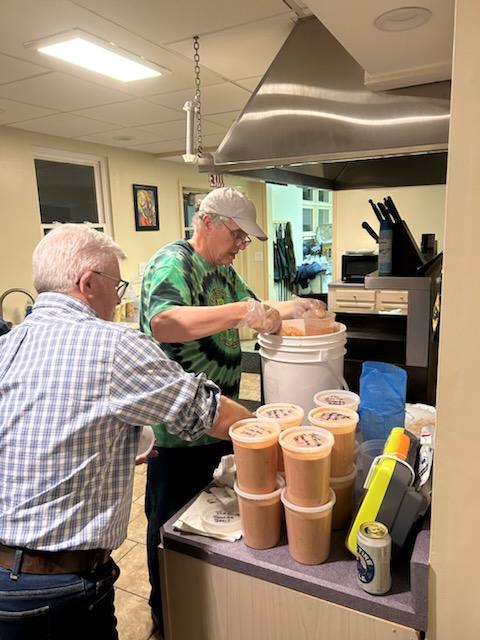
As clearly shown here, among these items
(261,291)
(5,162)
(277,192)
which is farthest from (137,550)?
(277,192)

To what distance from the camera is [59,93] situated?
110 inches

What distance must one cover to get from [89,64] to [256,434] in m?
2.14

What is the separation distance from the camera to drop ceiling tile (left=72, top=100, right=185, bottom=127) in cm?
309

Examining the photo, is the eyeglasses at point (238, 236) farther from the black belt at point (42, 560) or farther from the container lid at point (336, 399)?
the black belt at point (42, 560)

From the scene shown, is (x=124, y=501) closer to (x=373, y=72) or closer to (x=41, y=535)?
(x=41, y=535)

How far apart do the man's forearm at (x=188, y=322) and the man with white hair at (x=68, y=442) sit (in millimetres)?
370

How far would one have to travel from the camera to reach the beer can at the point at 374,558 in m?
0.87

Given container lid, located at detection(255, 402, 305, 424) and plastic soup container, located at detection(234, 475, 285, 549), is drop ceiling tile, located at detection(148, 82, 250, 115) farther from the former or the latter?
plastic soup container, located at detection(234, 475, 285, 549)

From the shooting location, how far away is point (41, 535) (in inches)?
38.9

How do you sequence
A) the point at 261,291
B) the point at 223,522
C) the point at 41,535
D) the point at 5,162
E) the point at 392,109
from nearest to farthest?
the point at 41,535, the point at 223,522, the point at 392,109, the point at 5,162, the point at 261,291

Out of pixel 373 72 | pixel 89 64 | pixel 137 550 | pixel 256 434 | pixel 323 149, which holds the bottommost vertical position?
pixel 137 550

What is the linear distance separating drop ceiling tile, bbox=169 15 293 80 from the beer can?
182 centimetres

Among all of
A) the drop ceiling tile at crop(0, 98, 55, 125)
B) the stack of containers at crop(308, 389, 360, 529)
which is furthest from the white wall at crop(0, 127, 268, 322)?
the stack of containers at crop(308, 389, 360, 529)

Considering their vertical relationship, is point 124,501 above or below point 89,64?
below
